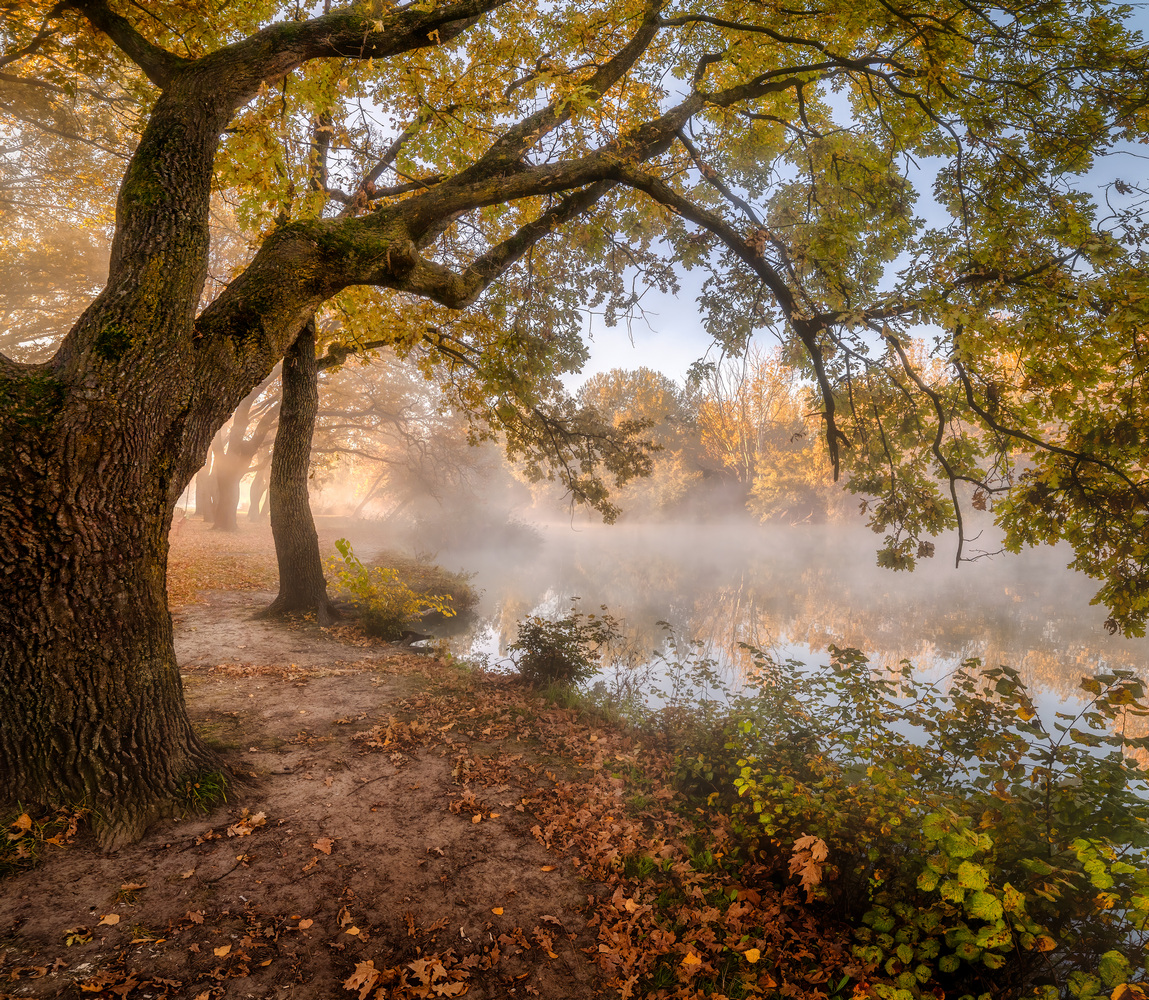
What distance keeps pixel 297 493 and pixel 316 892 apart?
7.36 meters

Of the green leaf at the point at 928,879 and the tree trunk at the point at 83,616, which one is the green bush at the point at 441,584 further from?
the green leaf at the point at 928,879

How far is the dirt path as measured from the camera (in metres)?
2.50

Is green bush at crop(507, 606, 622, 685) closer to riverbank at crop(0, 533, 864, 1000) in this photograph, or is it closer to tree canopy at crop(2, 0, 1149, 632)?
riverbank at crop(0, 533, 864, 1000)

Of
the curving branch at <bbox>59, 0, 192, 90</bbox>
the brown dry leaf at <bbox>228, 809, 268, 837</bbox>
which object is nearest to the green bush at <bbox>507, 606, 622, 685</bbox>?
A: the brown dry leaf at <bbox>228, 809, 268, 837</bbox>

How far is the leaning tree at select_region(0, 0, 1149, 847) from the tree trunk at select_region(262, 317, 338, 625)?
3.09 m

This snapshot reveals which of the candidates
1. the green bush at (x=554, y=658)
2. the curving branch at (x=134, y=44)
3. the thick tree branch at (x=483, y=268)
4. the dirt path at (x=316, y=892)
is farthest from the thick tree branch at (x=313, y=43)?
the green bush at (x=554, y=658)

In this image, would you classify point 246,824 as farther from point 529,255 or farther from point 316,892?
point 529,255

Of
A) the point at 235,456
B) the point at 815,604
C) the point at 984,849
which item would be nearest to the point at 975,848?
the point at 984,849

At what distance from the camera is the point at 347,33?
12.9ft

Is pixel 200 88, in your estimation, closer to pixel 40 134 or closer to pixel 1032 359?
pixel 1032 359

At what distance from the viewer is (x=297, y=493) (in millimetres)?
9070

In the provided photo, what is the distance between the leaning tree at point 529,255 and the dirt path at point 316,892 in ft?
1.79

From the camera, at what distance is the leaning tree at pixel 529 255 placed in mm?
3078

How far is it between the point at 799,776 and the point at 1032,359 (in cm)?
425
